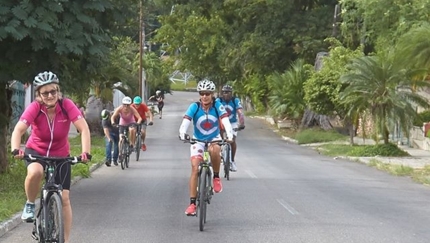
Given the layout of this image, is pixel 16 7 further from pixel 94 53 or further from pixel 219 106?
pixel 219 106

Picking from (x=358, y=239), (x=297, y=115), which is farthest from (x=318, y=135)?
(x=358, y=239)

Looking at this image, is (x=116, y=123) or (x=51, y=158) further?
(x=116, y=123)

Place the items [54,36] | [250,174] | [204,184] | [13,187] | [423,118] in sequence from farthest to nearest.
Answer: [423,118] < [250,174] < [13,187] < [54,36] < [204,184]

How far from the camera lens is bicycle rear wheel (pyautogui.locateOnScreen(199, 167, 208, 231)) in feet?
38.0

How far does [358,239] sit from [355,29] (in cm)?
3117

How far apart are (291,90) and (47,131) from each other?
35806mm

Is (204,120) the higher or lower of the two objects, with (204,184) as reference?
higher

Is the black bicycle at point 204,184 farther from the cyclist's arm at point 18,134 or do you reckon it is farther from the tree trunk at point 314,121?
the tree trunk at point 314,121

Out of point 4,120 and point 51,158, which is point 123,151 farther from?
point 51,158

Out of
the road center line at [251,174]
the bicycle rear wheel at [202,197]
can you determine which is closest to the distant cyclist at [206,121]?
the bicycle rear wheel at [202,197]

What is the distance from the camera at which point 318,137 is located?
4019 centimetres

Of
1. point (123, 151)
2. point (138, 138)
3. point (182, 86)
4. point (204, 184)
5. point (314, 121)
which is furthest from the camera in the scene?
point (182, 86)

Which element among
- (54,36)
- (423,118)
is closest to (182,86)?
(423,118)

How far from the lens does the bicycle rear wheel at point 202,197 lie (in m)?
11.6
